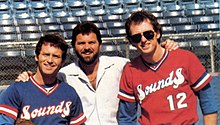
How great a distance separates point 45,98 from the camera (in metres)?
1.91

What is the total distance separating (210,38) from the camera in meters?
8.02

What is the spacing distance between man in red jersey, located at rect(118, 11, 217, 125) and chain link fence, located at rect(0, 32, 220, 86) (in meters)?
5.80

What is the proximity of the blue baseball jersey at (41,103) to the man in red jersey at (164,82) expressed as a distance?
11.6 inches

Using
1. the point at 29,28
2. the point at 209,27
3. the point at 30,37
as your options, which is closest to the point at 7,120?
the point at 30,37

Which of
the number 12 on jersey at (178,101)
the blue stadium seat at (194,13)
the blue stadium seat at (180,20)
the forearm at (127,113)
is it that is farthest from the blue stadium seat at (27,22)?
the number 12 on jersey at (178,101)

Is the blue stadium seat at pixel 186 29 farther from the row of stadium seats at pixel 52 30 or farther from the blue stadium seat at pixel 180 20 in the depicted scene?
the blue stadium seat at pixel 180 20

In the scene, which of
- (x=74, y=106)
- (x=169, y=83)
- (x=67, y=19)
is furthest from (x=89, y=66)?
(x=67, y=19)

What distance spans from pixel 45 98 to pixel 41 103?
0.03m

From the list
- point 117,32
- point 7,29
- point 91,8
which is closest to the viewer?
point 7,29

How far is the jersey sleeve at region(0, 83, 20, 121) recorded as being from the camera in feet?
5.99

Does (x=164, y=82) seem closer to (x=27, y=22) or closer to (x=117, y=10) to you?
(x=27, y=22)

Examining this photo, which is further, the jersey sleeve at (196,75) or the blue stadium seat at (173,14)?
the blue stadium seat at (173,14)

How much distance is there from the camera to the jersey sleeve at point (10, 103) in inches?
71.9

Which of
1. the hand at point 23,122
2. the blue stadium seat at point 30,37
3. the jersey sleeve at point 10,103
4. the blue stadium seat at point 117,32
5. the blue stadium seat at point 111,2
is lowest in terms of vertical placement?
the blue stadium seat at point 117,32
